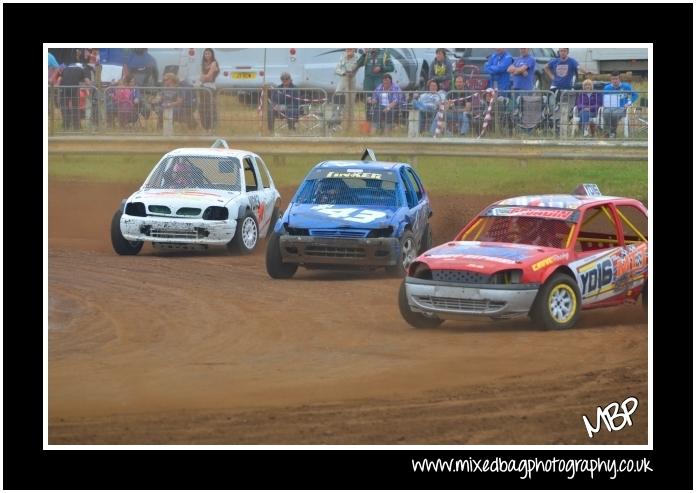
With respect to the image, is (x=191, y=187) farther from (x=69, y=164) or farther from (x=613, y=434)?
(x=613, y=434)

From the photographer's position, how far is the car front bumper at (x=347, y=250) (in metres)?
16.9

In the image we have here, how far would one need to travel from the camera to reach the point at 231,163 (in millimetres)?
20016

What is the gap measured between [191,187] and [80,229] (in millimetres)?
3729

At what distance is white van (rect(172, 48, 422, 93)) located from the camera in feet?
89.1

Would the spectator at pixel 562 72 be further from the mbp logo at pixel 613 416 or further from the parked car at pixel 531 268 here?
the mbp logo at pixel 613 416

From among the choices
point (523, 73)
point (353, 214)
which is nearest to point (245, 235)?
point (353, 214)

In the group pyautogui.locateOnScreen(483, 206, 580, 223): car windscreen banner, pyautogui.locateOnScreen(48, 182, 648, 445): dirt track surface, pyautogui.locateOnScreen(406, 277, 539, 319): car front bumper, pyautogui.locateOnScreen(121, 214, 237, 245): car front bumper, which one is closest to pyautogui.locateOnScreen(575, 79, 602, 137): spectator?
pyautogui.locateOnScreen(121, 214, 237, 245): car front bumper

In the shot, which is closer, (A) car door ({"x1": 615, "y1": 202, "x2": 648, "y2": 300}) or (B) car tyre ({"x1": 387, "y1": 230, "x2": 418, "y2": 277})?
(A) car door ({"x1": 615, "y1": 202, "x2": 648, "y2": 300})

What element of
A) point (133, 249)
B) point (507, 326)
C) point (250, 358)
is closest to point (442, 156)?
point (133, 249)

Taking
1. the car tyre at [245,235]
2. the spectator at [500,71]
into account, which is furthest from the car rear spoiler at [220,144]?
the spectator at [500,71]

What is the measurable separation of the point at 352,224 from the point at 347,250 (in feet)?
1.09

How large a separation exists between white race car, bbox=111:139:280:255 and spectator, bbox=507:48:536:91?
18.6 ft

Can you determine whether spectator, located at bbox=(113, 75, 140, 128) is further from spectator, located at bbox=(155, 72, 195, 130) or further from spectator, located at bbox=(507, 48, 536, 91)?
spectator, located at bbox=(507, 48, 536, 91)

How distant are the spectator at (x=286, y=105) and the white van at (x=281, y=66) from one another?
219cm
